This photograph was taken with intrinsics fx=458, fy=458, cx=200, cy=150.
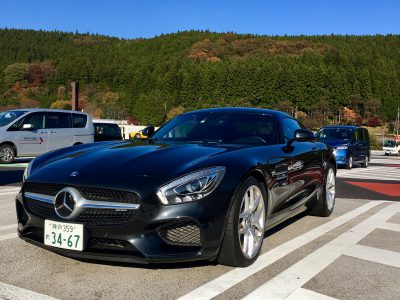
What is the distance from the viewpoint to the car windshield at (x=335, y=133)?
1667cm

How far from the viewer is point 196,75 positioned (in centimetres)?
13750

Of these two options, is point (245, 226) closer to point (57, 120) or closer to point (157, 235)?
point (157, 235)

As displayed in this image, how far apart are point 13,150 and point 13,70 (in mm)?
131790

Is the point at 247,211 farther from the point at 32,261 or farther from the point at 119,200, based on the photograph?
the point at 32,261

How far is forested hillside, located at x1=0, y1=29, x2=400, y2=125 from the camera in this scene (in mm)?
133375

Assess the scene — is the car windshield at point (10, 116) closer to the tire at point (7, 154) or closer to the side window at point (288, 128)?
the tire at point (7, 154)

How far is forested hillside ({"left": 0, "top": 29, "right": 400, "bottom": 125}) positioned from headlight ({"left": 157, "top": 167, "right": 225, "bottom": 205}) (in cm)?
11946

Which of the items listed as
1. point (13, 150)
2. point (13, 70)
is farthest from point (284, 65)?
point (13, 150)

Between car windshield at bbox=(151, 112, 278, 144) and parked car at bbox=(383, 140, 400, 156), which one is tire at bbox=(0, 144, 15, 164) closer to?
car windshield at bbox=(151, 112, 278, 144)

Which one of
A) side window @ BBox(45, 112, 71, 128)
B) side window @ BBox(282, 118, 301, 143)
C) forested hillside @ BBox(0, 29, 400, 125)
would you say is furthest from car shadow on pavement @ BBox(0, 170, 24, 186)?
forested hillside @ BBox(0, 29, 400, 125)

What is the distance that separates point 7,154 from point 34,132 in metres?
1.01

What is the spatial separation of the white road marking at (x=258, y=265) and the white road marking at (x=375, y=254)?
47cm

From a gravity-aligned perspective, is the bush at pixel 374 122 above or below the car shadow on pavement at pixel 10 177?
above

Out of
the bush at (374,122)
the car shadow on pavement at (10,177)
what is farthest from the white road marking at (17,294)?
the bush at (374,122)
